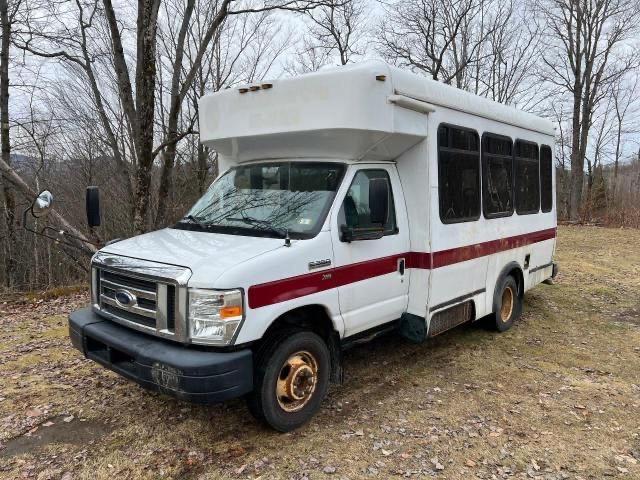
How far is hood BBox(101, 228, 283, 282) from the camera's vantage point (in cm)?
349

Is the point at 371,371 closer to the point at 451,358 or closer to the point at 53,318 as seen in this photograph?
the point at 451,358

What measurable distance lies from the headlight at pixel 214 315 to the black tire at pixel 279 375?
0.44 m

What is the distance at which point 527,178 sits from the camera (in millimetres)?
6977

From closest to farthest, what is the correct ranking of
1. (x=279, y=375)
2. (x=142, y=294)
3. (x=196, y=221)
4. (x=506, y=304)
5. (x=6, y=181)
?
(x=142, y=294) → (x=279, y=375) → (x=196, y=221) → (x=506, y=304) → (x=6, y=181)

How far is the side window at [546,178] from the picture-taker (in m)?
7.47

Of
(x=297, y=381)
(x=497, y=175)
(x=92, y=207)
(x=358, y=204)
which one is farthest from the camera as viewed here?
(x=497, y=175)

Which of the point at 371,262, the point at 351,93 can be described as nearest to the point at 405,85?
the point at 351,93

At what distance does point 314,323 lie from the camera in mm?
4199

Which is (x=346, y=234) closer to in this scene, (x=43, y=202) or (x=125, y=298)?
(x=125, y=298)

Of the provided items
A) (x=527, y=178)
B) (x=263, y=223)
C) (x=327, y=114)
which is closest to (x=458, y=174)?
(x=327, y=114)

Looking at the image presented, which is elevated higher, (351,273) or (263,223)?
(263,223)

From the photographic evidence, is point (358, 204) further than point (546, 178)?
No

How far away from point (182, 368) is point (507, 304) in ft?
16.7

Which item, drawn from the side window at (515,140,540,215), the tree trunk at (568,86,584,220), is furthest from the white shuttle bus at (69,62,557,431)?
the tree trunk at (568,86,584,220)
